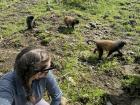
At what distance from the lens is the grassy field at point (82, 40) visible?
8.41 meters

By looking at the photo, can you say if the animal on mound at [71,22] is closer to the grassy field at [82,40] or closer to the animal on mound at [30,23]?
the grassy field at [82,40]

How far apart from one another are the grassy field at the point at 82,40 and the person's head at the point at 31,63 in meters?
3.49

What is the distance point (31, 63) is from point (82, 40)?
7191 millimetres

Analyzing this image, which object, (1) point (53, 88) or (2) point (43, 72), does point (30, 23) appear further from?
(2) point (43, 72)

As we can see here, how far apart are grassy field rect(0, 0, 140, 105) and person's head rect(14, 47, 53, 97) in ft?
11.5

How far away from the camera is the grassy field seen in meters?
8.41

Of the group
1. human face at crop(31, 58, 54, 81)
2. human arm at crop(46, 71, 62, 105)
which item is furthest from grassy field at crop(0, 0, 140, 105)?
human face at crop(31, 58, 54, 81)

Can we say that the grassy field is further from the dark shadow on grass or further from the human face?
the human face

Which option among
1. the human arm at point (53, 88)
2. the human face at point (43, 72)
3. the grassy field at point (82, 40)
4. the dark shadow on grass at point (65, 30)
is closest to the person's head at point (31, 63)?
the human face at point (43, 72)

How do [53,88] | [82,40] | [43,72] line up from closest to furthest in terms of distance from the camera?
[43,72], [53,88], [82,40]

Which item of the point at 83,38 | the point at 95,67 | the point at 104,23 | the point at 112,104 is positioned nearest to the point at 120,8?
the point at 104,23

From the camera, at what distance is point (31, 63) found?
14.0 ft

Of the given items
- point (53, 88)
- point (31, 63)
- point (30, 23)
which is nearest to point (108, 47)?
point (30, 23)

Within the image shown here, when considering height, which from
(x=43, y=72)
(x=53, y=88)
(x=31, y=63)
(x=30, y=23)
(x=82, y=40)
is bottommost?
(x=82, y=40)
